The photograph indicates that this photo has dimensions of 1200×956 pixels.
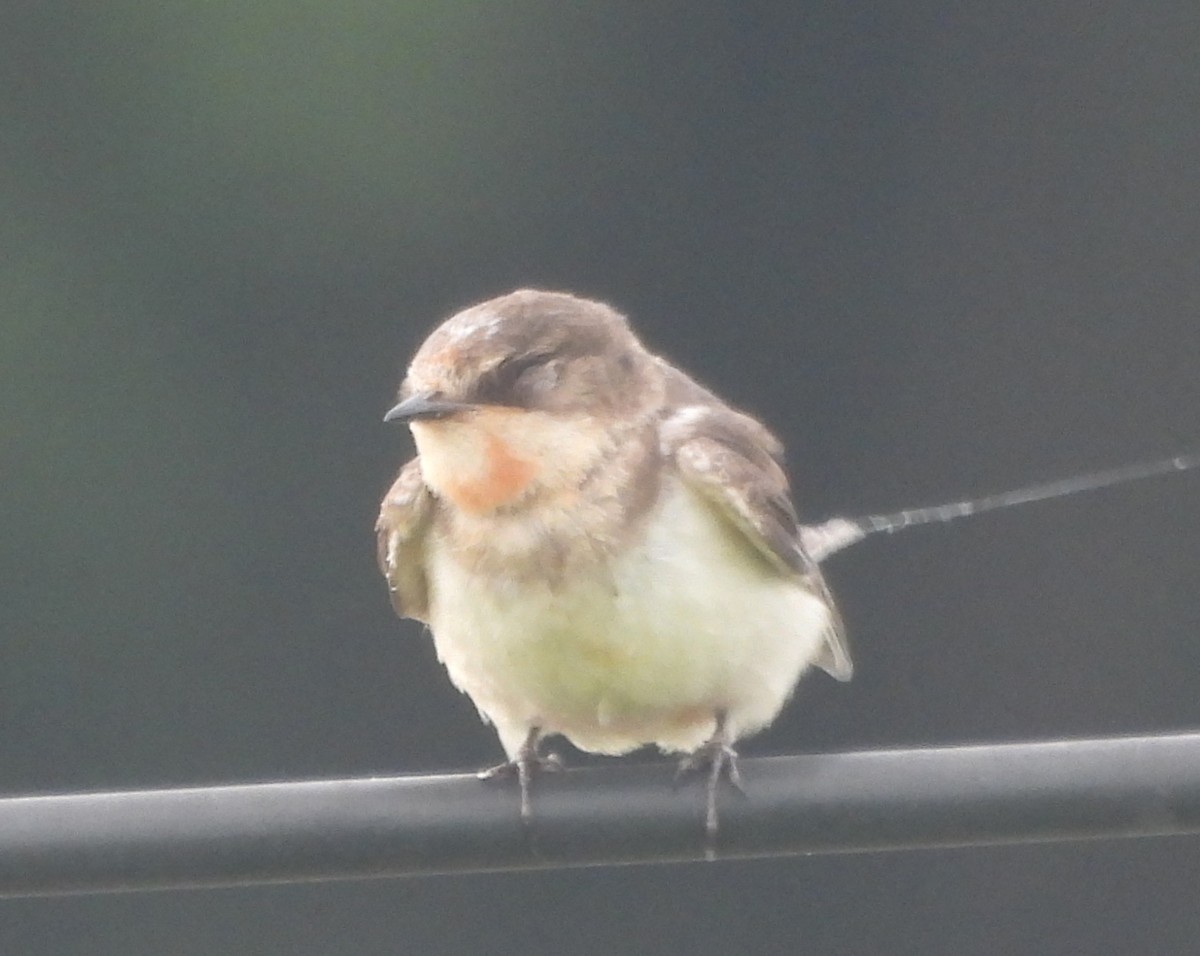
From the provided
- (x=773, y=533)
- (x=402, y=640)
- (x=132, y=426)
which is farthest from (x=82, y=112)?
(x=773, y=533)

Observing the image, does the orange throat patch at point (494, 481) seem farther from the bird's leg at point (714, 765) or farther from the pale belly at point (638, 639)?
the bird's leg at point (714, 765)

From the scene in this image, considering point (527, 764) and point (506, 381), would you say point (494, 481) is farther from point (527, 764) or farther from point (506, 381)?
point (527, 764)

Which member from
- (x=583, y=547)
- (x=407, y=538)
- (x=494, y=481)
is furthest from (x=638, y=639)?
(x=407, y=538)

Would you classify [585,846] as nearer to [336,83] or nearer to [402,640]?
[402,640]

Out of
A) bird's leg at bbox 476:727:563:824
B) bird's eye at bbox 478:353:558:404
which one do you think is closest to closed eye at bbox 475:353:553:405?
bird's eye at bbox 478:353:558:404

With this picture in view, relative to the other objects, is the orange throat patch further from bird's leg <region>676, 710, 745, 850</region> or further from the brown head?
bird's leg <region>676, 710, 745, 850</region>

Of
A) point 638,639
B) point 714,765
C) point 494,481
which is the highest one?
point 494,481
